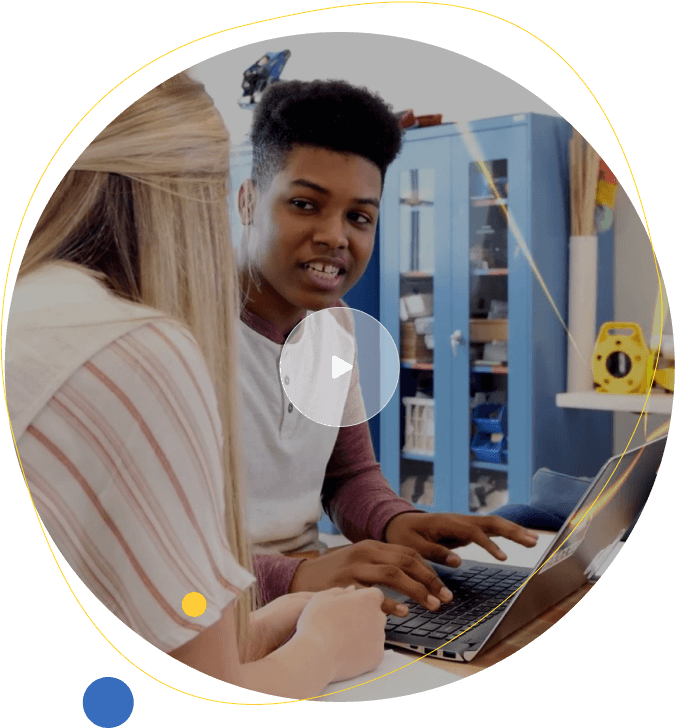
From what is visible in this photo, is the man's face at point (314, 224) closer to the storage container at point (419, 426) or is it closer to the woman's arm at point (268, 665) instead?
the storage container at point (419, 426)

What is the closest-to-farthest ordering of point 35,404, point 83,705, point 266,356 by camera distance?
1. point 35,404
2. point 266,356
3. point 83,705

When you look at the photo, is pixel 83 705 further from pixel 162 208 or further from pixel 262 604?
pixel 162 208

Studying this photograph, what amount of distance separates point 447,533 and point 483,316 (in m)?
0.30

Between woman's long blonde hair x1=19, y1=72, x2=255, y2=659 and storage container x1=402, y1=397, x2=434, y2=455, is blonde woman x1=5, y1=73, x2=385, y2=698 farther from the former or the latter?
storage container x1=402, y1=397, x2=434, y2=455

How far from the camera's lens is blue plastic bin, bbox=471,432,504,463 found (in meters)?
1.14

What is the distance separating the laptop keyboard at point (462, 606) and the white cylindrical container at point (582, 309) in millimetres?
280

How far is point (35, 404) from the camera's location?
96 cm

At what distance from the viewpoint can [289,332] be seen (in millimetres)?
1076

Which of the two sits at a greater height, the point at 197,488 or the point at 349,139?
the point at 349,139

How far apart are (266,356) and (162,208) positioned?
227mm

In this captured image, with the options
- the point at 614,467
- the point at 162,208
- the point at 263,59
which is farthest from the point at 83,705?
the point at 263,59

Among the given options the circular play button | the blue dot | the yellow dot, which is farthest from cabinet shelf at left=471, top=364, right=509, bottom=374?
the blue dot

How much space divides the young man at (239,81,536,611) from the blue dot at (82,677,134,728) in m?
0.34

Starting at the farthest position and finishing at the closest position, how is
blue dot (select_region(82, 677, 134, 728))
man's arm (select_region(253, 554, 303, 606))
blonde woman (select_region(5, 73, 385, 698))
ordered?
blue dot (select_region(82, 677, 134, 728)) → man's arm (select_region(253, 554, 303, 606)) → blonde woman (select_region(5, 73, 385, 698))
